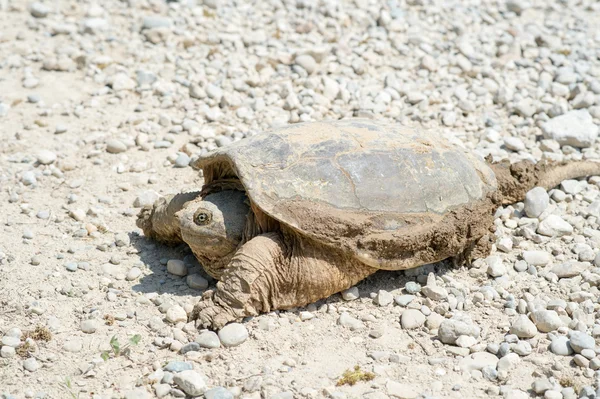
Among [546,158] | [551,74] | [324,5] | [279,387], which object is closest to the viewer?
[279,387]

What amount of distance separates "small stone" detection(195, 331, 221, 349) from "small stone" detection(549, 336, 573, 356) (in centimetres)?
185

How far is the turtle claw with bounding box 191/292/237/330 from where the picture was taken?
157 inches

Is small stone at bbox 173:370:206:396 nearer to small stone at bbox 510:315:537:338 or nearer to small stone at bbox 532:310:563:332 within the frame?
small stone at bbox 510:315:537:338

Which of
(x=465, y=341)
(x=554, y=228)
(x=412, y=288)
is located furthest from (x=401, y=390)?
(x=554, y=228)

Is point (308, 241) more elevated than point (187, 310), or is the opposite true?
point (308, 241)

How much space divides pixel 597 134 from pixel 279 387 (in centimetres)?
405

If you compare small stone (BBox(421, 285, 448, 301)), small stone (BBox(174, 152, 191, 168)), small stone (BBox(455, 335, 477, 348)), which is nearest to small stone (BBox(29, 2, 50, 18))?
small stone (BBox(174, 152, 191, 168))

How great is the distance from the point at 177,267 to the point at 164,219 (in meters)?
0.34

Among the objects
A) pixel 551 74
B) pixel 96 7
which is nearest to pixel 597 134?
pixel 551 74

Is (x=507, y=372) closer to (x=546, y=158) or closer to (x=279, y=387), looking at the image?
(x=279, y=387)

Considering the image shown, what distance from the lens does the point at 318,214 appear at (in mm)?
4082

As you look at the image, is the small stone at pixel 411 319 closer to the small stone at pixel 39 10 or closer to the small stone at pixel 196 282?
the small stone at pixel 196 282

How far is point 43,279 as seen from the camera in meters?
4.44

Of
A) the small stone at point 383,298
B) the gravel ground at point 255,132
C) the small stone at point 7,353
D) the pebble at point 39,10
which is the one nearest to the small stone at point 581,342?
the gravel ground at point 255,132
